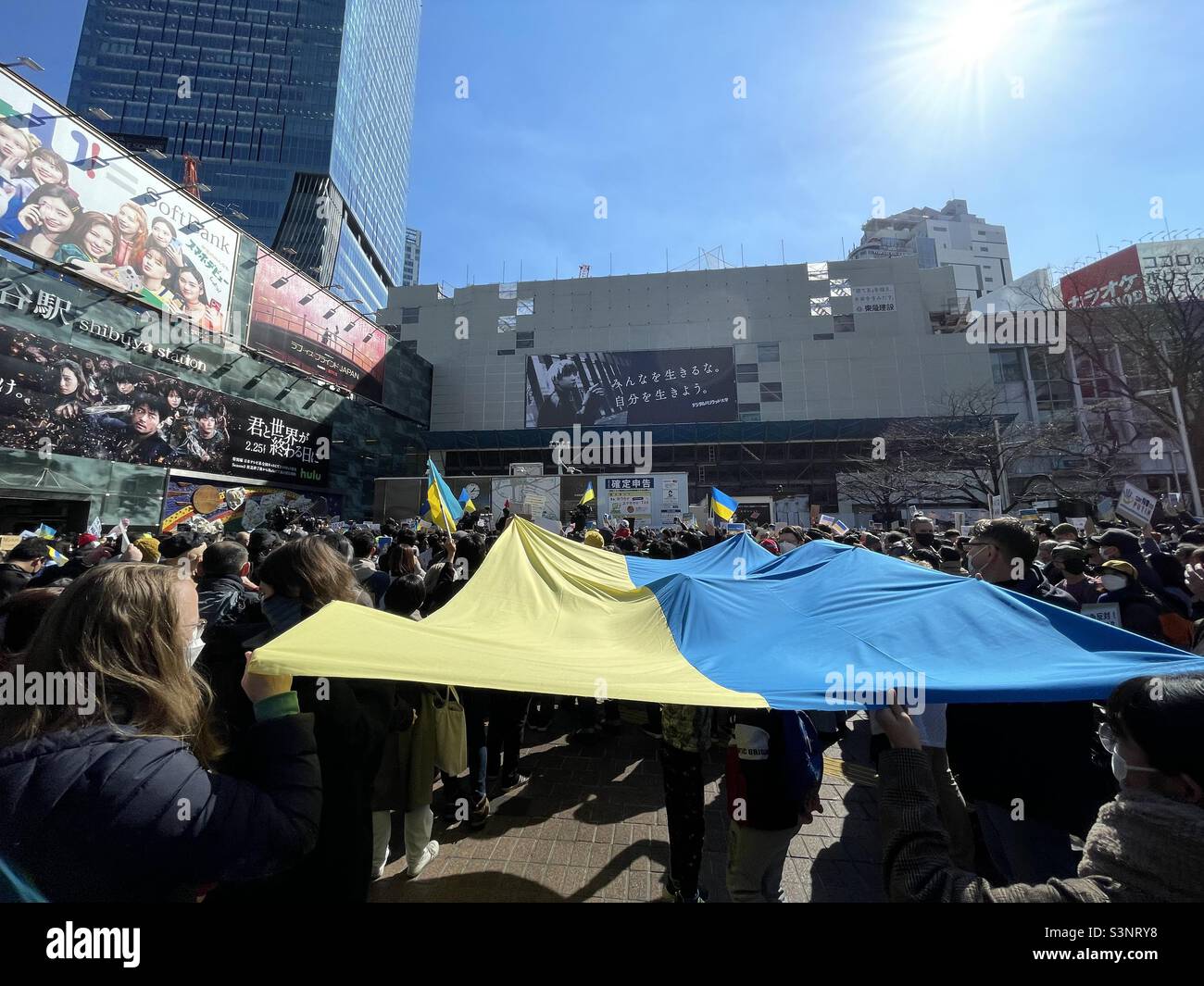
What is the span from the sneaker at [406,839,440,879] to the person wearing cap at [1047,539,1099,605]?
5.73m

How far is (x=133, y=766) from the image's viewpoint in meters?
1.26

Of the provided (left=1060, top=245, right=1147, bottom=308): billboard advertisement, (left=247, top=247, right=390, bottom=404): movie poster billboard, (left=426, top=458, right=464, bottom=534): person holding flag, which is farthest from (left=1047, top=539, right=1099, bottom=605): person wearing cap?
(left=1060, top=245, right=1147, bottom=308): billboard advertisement

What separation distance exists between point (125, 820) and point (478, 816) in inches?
132

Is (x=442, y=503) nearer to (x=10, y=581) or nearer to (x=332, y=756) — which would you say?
(x=10, y=581)

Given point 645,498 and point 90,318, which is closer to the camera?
point 90,318

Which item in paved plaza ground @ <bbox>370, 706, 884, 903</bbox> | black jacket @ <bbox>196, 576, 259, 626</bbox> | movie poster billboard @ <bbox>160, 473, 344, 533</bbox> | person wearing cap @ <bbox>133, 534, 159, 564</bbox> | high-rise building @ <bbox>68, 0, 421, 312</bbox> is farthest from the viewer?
high-rise building @ <bbox>68, 0, 421, 312</bbox>

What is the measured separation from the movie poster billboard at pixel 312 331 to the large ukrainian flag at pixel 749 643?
93.1 ft

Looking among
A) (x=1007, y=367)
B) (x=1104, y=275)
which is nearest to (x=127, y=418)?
(x=1007, y=367)

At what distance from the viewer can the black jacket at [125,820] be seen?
117cm

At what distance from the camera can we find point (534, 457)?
42906mm

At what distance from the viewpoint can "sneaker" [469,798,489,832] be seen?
4018mm

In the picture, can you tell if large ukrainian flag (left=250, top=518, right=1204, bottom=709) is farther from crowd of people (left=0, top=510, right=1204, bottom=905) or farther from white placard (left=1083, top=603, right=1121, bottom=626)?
white placard (left=1083, top=603, right=1121, bottom=626)

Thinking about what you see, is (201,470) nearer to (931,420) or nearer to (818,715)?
(818,715)
